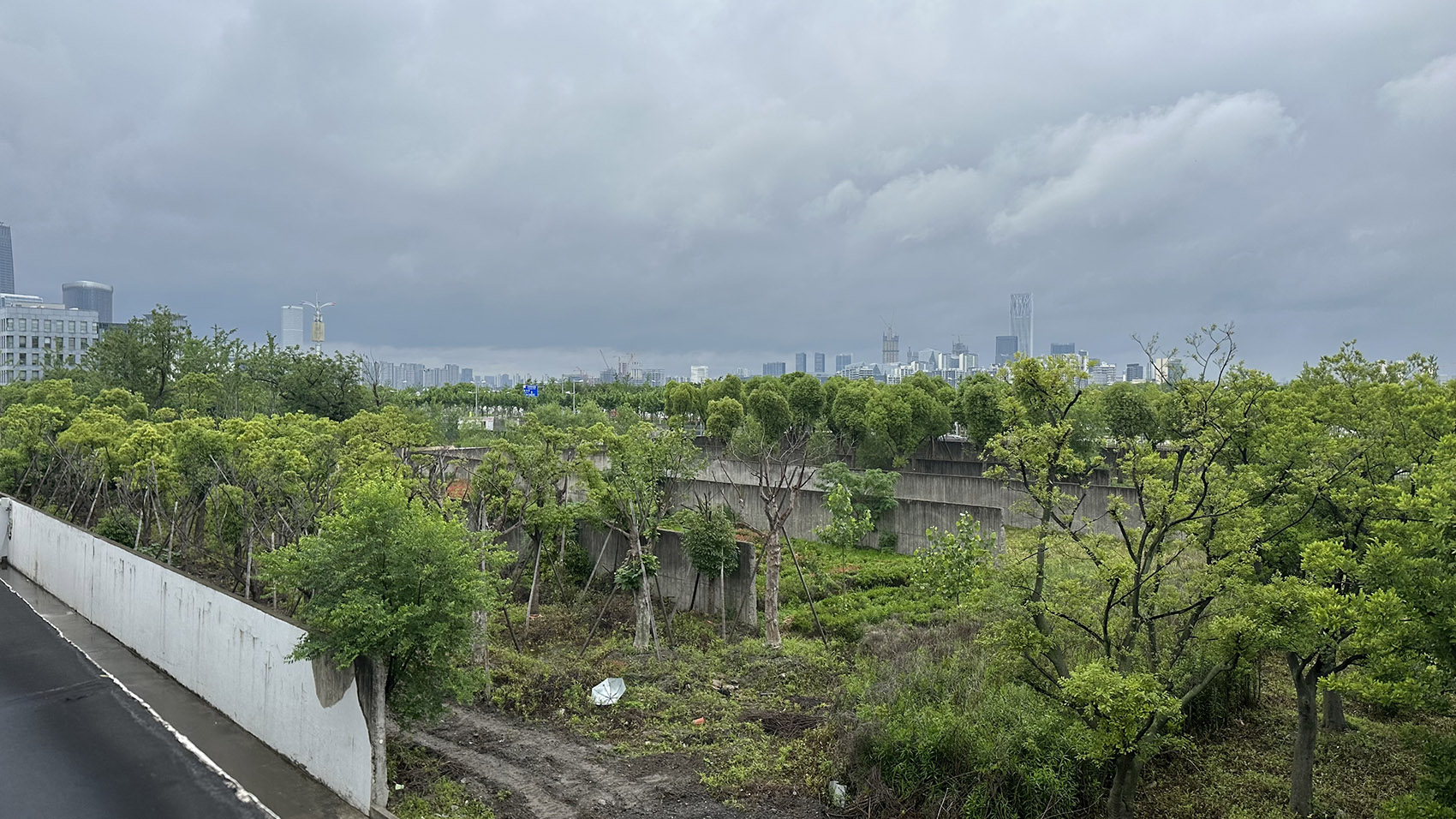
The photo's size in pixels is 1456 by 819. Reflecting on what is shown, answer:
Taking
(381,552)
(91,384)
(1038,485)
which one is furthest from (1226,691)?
(91,384)

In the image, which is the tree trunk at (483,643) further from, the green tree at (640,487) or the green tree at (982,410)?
the green tree at (982,410)

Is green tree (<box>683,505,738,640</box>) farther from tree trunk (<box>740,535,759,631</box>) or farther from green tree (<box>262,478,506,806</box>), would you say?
green tree (<box>262,478,506,806</box>)

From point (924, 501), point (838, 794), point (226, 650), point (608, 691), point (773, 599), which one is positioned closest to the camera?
point (838, 794)

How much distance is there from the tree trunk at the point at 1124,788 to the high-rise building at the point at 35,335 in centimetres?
13313

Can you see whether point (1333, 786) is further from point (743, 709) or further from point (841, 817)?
point (743, 709)

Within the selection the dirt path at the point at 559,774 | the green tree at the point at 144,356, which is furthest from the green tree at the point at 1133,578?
the green tree at the point at 144,356

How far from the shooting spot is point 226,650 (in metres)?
12.3

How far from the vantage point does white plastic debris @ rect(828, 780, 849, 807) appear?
31.9 ft

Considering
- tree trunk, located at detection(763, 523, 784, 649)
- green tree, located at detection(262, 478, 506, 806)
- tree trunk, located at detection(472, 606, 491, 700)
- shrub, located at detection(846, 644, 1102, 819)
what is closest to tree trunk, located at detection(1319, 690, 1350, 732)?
shrub, located at detection(846, 644, 1102, 819)

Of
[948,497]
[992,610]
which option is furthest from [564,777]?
[948,497]

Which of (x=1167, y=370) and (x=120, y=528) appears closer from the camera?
(x=1167, y=370)

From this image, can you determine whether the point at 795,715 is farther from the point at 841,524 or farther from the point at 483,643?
the point at 841,524

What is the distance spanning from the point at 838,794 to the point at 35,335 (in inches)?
5645

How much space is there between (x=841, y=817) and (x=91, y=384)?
144ft
